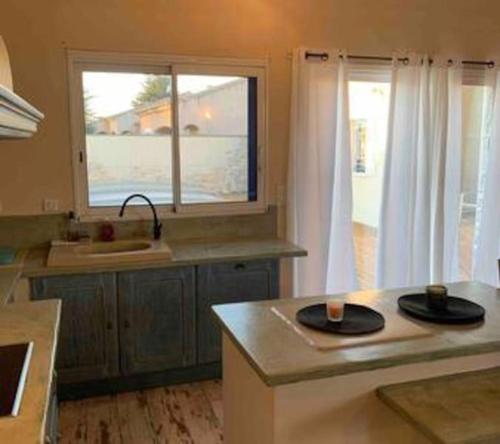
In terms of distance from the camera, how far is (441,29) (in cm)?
414

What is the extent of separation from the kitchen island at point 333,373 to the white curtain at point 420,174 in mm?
2105

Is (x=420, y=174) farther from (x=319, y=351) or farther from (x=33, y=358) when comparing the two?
(x=33, y=358)

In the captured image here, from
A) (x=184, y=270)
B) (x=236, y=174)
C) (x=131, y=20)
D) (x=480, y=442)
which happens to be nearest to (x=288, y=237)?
(x=236, y=174)

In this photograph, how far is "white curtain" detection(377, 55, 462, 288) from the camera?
159 inches

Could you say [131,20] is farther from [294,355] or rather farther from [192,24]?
[294,355]

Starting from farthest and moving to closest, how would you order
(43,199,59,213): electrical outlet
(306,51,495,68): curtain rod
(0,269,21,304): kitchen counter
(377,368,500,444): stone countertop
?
(306,51,495,68): curtain rod, (43,199,59,213): electrical outlet, (0,269,21,304): kitchen counter, (377,368,500,444): stone countertop

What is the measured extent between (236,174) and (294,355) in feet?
7.56

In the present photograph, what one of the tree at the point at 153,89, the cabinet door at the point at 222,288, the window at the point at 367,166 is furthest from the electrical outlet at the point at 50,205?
the window at the point at 367,166

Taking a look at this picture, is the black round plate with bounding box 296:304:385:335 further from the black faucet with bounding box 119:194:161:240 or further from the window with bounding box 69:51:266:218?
the window with bounding box 69:51:266:218

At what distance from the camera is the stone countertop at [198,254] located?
300 centimetres

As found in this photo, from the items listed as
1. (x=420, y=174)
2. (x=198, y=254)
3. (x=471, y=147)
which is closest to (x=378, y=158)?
(x=420, y=174)

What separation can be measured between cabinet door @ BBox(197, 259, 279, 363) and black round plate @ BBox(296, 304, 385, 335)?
1242mm

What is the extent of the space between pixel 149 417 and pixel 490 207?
10.7 ft

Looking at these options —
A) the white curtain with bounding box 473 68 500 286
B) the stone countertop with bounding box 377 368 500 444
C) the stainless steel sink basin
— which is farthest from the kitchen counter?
the white curtain with bounding box 473 68 500 286
